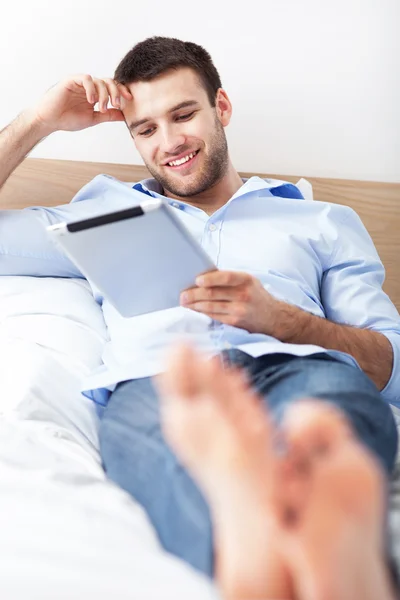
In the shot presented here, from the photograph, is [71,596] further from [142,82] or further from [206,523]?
[142,82]

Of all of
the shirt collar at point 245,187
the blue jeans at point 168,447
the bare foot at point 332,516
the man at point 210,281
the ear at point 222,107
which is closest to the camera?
the bare foot at point 332,516

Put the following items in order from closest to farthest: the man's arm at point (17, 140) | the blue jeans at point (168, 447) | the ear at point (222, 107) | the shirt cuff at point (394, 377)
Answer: the blue jeans at point (168, 447) → the shirt cuff at point (394, 377) → the man's arm at point (17, 140) → the ear at point (222, 107)

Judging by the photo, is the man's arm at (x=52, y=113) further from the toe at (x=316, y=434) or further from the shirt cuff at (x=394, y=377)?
the toe at (x=316, y=434)

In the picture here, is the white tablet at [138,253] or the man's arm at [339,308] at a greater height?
the white tablet at [138,253]

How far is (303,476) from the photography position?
457mm

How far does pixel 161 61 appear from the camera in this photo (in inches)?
57.0

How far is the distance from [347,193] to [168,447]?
49.3 inches

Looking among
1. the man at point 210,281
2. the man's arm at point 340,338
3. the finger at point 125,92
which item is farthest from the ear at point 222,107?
the man's arm at point 340,338

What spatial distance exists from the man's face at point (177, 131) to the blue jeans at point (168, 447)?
1.74 feet

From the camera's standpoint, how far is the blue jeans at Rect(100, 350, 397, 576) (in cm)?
69

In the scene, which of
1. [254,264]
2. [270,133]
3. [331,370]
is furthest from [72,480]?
[270,133]

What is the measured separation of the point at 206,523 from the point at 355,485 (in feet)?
0.81

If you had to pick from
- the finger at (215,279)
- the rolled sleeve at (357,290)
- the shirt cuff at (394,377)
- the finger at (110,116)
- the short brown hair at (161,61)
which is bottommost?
the shirt cuff at (394,377)

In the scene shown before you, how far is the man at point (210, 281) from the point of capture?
2.79 ft
